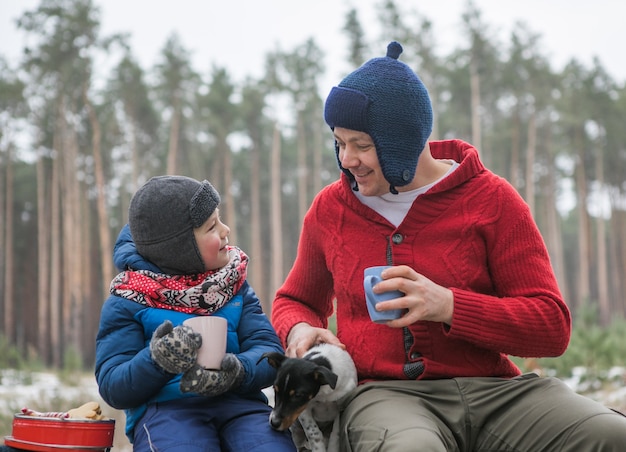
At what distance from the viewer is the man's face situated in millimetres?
2574

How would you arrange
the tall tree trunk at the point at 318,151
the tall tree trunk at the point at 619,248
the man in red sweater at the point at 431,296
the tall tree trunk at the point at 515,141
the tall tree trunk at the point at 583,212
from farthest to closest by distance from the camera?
the tall tree trunk at the point at 619,248 < the tall tree trunk at the point at 318,151 < the tall tree trunk at the point at 583,212 < the tall tree trunk at the point at 515,141 < the man in red sweater at the point at 431,296

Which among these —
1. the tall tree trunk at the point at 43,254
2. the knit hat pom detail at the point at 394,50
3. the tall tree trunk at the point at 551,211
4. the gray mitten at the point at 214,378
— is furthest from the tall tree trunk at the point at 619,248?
the gray mitten at the point at 214,378

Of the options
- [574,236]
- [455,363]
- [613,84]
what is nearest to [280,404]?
[455,363]

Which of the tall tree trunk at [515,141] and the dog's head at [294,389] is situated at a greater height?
the tall tree trunk at [515,141]

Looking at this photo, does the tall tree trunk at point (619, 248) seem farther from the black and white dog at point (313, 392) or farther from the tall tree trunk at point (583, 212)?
the black and white dog at point (313, 392)

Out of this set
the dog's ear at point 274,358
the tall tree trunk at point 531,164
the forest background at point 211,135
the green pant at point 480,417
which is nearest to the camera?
the green pant at point 480,417

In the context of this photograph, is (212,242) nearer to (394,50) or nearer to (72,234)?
(394,50)

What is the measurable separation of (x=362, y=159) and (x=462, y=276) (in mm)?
573

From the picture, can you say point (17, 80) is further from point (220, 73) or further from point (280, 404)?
point (280, 404)

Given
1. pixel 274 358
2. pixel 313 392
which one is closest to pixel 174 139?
pixel 274 358

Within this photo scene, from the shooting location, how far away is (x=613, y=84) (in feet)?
107

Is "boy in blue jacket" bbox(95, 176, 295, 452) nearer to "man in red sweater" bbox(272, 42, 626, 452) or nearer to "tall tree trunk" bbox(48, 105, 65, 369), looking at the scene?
"man in red sweater" bbox(272, 42, 626, 452)

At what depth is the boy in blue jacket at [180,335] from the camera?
7.51 ft

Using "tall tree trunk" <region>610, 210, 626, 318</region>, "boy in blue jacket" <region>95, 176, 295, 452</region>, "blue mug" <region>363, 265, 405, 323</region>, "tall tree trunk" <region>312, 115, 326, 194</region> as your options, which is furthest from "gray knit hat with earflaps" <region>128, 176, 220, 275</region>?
"tall tree trunk" <region>610, 210, 626, 318</region>
